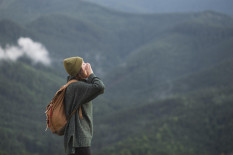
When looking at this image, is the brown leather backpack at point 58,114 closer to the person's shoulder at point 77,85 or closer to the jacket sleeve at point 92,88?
the person's shoulder at point 77,85

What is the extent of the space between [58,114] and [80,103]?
1.78 feet

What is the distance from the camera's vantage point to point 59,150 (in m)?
162

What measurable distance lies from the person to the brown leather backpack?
8cm

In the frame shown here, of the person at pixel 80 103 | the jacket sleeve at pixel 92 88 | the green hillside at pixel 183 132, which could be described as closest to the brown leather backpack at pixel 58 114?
the person at pixel 80 103

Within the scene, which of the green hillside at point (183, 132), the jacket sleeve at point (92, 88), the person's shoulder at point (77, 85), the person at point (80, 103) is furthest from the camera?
the green hillside at point (183, 132)

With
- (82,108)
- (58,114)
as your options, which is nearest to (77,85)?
(82,108)

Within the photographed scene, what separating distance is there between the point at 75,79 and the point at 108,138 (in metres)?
179

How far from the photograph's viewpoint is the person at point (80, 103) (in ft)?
25.3

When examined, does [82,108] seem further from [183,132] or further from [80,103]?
[183,132]

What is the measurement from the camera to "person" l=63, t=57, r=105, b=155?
7.71 metres

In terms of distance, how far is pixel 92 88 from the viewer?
766 cm

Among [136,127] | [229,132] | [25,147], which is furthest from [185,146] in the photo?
[25,147]

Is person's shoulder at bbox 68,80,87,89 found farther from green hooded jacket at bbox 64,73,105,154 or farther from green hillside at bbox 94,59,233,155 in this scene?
green hillside at bbox 94,59,233,155

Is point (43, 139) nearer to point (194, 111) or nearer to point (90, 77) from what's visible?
point (194, 111)
